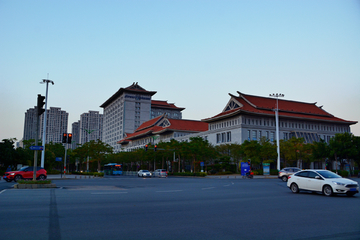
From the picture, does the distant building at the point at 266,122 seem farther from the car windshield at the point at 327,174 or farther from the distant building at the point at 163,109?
the distant building at the point at 163,109

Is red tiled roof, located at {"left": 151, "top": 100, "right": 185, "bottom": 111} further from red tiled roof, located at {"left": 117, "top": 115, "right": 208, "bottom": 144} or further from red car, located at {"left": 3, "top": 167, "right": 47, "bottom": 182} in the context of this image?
red car, located at {"left": 3, "top": 167, "right": 47, "bottom": 182}

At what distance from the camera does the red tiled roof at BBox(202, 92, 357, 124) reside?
77494 mm

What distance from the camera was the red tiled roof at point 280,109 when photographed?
7749 centimetres

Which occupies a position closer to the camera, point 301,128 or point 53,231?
point 53,231

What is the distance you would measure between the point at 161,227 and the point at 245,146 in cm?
5309

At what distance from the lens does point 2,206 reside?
11.1 m

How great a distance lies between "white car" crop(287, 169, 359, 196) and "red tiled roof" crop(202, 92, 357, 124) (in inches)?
2141

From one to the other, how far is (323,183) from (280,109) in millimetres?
64616

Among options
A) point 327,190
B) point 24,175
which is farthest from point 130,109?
point 327,190

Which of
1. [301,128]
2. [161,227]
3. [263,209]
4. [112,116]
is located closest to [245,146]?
[301,128]

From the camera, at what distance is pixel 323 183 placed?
1661 cm

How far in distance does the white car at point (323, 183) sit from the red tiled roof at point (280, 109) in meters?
54.4

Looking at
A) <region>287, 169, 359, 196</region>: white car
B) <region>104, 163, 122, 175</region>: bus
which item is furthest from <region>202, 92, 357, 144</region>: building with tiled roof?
<region>287, 169, 359, 196</region>: white car

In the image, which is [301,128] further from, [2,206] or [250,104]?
[2,206]
